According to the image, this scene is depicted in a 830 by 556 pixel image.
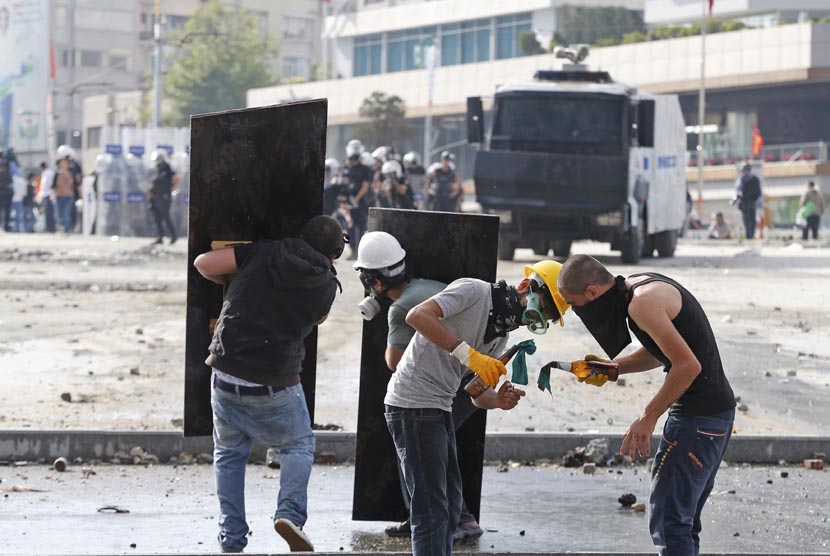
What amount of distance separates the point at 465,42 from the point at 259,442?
7551cm

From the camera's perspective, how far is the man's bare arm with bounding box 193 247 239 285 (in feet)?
20.4

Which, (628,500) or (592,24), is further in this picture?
(592,24)

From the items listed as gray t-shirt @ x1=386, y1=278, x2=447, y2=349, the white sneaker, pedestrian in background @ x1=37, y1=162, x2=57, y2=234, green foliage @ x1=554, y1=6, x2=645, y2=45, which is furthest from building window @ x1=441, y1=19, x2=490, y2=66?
the white sneaker

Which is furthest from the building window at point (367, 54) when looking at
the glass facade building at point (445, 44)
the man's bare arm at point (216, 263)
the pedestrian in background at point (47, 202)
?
the man's bare arm at point (216, 263)

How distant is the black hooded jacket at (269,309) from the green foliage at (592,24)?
67036 mm

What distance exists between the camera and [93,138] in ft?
349

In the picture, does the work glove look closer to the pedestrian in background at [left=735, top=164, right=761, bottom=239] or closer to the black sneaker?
the black sneaker

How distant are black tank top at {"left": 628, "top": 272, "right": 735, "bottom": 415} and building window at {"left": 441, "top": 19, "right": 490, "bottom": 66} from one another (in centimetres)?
7423

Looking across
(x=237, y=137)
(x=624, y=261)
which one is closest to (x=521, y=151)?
(x=624, y=261)

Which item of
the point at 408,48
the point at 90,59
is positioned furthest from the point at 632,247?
the point at 90,59

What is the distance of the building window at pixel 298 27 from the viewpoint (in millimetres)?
124562

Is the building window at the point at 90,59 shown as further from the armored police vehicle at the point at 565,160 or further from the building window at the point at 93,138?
the armored police vehicle at the point at 565,160

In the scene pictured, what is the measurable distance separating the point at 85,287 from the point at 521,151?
307 inches

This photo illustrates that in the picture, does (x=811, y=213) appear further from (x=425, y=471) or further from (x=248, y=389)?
(x=425, y=471)
